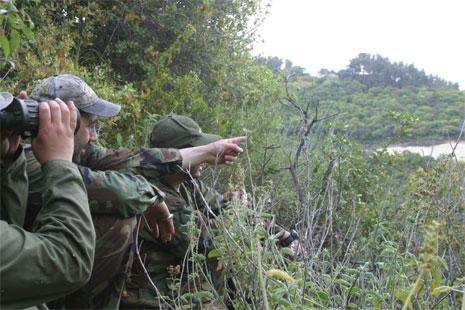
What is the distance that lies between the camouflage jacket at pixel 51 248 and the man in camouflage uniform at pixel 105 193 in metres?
0.40

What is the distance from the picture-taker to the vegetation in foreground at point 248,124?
1877 millimetres

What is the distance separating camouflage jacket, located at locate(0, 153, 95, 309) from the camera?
52.2 inches

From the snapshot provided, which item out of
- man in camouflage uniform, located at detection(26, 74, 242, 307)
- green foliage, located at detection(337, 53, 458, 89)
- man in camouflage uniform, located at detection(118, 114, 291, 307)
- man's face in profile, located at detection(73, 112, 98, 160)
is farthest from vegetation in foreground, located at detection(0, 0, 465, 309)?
green foliage, located at detection(337, 53, 458, 89)

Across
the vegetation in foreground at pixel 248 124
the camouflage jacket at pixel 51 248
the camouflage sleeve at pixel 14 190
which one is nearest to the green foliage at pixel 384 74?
the vegetation in foreground at pixel 248 124

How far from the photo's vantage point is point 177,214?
276cm

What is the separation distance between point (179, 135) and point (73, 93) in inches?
34.4

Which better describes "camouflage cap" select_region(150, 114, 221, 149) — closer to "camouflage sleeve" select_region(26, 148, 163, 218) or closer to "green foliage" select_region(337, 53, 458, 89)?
"camouflage sleeve" select_region(26, 148, 163, 218)

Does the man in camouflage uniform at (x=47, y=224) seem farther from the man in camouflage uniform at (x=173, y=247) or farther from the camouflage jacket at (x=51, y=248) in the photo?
the man in camouflage uniform at (x=173, y=247)

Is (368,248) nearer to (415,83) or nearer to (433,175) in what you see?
(433,175)

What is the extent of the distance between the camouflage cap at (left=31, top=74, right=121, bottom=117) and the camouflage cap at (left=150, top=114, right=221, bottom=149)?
0.74m

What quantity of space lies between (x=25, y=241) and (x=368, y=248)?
1.48 m

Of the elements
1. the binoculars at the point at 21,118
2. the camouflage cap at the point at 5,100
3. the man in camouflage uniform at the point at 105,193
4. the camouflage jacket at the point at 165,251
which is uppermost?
the camouflage cap at the point at 5,100

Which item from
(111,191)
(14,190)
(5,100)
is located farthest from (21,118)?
(111,191)

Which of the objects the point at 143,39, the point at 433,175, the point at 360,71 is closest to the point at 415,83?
the point at 360,71
